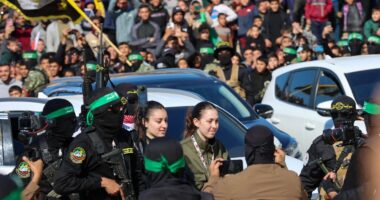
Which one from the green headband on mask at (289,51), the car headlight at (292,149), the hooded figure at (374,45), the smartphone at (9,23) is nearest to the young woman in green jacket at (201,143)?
the car headlight at (292,149)

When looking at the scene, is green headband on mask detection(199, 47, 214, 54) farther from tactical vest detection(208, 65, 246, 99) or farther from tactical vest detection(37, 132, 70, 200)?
tactical vest detection(37, 132, 70, 200)

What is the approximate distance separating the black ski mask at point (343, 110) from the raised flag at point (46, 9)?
20.2 ft

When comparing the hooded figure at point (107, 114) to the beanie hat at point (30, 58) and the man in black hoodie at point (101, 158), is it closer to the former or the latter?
the man in black hoodie at point (101, 158)

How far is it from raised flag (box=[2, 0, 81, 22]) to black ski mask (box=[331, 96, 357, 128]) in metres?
6.17

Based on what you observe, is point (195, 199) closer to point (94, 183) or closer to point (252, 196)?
point (252, 196)

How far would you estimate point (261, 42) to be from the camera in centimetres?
2359

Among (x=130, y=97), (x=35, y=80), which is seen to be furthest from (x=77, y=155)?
(x=35, y=80)

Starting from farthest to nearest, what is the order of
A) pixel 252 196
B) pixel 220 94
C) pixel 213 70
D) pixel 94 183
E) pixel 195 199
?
pixel 213 70 → pixel 220 94 → pixel 94 183 → pixel 252 196 → pixel 195 199

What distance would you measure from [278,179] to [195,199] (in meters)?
0.78

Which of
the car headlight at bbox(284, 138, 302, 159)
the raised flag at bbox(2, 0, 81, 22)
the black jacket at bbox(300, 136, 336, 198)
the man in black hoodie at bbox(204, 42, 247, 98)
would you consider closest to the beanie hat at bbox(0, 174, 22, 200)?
the black jacket at bbox(300, 136, 336, 198)

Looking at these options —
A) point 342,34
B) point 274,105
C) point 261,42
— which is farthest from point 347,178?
point 342,34

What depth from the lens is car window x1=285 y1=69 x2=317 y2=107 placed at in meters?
15.3

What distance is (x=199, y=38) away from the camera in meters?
23.5

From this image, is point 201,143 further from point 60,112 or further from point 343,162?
point 60,112
